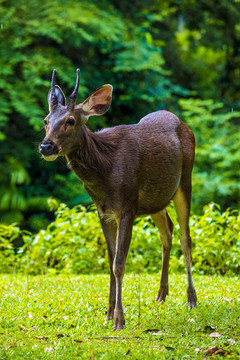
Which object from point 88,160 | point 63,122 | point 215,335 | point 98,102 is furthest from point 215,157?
point 215,335

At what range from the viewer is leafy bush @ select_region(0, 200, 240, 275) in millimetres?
8070

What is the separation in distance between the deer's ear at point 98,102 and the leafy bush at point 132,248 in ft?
11.4

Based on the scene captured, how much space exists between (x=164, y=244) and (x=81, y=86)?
21.1 ft

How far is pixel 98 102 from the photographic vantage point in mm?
5152

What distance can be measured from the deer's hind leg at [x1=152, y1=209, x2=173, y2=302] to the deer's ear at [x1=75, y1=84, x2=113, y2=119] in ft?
4.92

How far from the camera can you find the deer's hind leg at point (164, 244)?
592 cm

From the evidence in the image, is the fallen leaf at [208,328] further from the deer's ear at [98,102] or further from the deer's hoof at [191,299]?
the deer's ear at [98,102]

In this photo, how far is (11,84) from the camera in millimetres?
11867

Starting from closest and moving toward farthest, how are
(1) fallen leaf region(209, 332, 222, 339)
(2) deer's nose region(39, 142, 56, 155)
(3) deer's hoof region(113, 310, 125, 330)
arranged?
1. (1) fallen leaf region(209, 332, 222, 339)
2. (2) deer's nose region(39, 142, 56, 155)
3. (3) deer's hoof region(113, 310, 125, 330)

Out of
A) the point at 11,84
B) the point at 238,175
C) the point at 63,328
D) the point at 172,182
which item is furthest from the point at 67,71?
the point at 63,328

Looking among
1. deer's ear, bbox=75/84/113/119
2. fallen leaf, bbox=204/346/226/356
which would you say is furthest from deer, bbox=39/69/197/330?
fallen leaf, bbox=204/346/226/356

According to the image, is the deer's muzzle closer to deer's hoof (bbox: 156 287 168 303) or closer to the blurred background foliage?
deer's hoof (bbox: 156 287 168 303)

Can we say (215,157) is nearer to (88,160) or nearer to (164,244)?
(164,244)

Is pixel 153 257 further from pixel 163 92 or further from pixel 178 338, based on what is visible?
pixel 163 92
